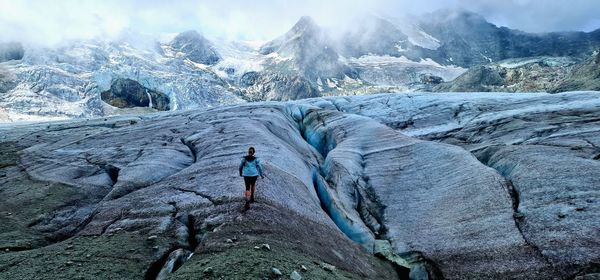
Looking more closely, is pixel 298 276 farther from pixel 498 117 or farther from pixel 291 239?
pixel 498 117

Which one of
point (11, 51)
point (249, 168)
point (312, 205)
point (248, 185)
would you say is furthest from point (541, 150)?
point (11, 51)

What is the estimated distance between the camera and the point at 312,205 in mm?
21391

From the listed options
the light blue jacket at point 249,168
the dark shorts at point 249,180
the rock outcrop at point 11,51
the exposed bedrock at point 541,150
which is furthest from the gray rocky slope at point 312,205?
the rock outcrop at point 11,51

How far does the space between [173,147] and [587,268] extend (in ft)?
84.1

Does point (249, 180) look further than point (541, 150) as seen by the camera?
No

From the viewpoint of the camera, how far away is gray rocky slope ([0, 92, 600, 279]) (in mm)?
14602

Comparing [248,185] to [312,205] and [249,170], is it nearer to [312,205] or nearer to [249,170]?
[249,170]

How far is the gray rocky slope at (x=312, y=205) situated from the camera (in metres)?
14.6

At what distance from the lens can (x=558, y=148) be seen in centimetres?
2536

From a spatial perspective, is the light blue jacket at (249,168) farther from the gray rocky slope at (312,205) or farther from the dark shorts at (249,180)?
the gray rocky slope at (312,205)

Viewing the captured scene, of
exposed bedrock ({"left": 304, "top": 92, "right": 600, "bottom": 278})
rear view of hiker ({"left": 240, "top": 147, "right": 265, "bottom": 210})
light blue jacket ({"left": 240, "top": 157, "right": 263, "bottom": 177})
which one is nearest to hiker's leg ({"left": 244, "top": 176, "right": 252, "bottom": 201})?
rear view of hiker ({"left": 240, "top": 147, "right": 265, "bottom": 210})

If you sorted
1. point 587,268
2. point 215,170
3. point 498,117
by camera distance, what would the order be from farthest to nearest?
point 498,117, point 215,170, point 587,268

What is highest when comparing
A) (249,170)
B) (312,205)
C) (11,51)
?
(11,51)

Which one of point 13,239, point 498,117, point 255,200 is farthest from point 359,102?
point 13,239
